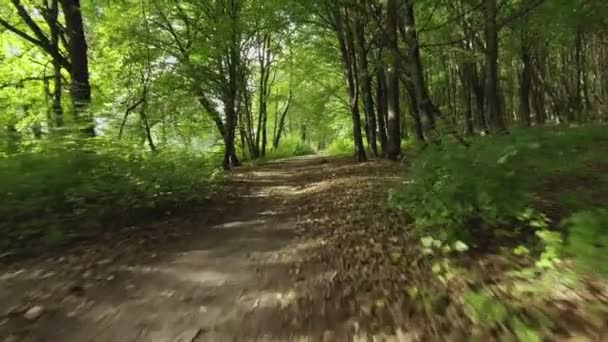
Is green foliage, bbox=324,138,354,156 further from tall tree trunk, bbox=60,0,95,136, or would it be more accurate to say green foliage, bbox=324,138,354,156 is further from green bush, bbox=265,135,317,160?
tall tree trunk, bbox=60,0,95,136

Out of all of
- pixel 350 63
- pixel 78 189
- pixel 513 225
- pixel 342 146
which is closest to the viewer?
pixel 513 225

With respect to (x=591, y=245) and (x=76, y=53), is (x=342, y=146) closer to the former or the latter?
(x=76, y=53)

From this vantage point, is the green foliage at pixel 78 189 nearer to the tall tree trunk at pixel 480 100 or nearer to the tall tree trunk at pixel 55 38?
the tall tree trunk at pixel 55 38

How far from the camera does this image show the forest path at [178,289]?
10.9 feet

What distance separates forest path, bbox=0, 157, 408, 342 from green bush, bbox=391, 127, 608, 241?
5.28 feet

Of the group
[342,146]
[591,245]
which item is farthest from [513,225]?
[342,146]

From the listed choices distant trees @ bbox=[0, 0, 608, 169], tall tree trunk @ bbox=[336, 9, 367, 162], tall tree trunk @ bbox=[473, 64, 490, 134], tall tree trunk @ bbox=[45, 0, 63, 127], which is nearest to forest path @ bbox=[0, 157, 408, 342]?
tall tree trunk @ bbox=[45, 0, 63, 127]

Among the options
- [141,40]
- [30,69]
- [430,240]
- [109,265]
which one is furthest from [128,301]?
[30,69]

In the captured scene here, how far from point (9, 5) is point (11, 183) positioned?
45.7ft

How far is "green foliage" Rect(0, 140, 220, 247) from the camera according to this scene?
5.20 metres

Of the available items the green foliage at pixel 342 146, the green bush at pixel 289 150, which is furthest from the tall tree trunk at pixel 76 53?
the green foliage at pixel 342 146

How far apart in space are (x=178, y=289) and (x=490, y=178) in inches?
146

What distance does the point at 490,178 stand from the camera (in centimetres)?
471

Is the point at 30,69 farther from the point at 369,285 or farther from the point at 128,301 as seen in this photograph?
the point at 369,285
